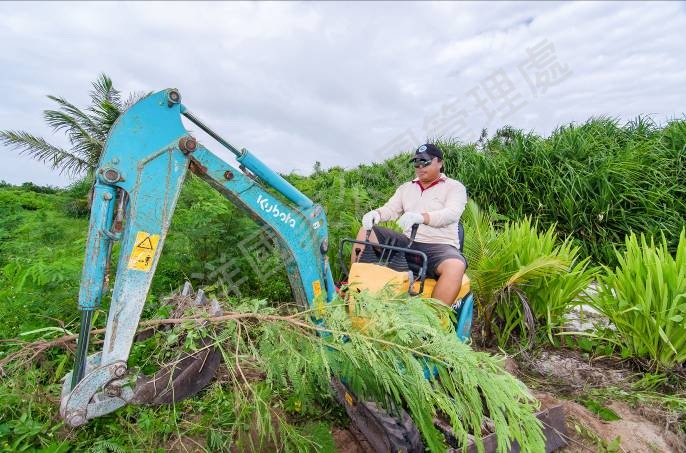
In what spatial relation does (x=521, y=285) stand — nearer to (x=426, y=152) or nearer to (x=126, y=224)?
(x=426, y=152)

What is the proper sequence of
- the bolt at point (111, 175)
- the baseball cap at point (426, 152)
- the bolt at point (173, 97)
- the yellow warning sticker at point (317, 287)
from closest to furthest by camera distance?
the bolt at point (111, 175) < the bolt at point (173, 97) < the yellow warning sticker at point (317, 287) < the baseball cap at point (426, 152)

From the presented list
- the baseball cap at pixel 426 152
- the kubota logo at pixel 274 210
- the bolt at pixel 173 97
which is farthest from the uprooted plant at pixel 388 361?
the baseball cap at pixel 426 152

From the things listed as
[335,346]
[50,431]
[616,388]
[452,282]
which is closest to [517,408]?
[335,346]

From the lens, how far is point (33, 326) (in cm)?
309

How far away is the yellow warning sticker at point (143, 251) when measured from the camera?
2.03 meters

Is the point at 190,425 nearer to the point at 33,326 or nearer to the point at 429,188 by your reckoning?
the point at 33,326

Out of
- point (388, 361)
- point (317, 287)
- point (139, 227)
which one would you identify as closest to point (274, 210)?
point (317, 287)

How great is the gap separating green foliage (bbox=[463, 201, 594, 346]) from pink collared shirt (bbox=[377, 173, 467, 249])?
956mm

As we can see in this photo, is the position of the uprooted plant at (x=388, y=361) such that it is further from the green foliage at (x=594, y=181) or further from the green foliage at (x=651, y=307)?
the green foliage at (x=594, y=181)

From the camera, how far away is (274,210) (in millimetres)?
2398

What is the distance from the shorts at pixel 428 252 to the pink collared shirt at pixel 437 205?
20cm

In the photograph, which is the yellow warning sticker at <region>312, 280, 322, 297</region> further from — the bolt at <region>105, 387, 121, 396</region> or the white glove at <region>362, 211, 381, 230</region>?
the bolt at <region>105, 387, 121, 396</region>

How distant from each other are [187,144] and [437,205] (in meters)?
2.40

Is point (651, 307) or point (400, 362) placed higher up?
point (400, 362)
